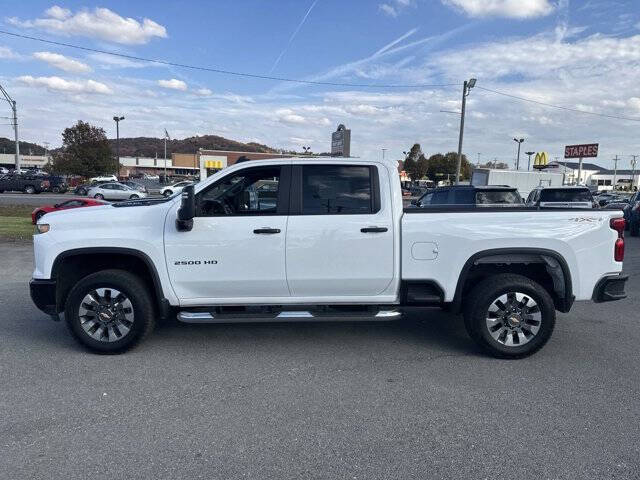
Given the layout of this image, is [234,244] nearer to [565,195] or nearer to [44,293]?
[44,293]

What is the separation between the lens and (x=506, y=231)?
178 inches

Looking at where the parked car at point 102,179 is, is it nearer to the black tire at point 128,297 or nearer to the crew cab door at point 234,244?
the black tire at point 128,297

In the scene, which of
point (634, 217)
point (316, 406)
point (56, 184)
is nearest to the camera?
point (316, 406)

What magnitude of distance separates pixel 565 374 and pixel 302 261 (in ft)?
8.62

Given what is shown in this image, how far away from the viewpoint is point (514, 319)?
15.1ft

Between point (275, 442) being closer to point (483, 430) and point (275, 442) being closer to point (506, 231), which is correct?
point (483, 430)

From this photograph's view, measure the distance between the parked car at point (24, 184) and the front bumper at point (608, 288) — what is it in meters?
42.7

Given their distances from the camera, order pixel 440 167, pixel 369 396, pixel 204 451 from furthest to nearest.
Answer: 1. pixel 440 167
2. pixel 369 396
3. pixel 204 451

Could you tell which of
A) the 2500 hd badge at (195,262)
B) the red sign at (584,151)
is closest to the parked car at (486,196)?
the 2500 hd badge at (195,262)

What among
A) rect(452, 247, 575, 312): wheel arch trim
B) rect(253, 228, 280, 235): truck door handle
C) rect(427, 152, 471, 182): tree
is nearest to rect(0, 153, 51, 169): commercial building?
rect(427, 152, 471, 182): tree

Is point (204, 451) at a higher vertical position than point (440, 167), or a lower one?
lower

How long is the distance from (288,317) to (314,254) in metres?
0.67

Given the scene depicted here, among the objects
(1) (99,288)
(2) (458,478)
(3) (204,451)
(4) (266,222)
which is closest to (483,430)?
(2) (458,478)

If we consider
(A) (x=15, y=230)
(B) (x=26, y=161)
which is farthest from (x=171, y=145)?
(A) (x=15, y=230)
